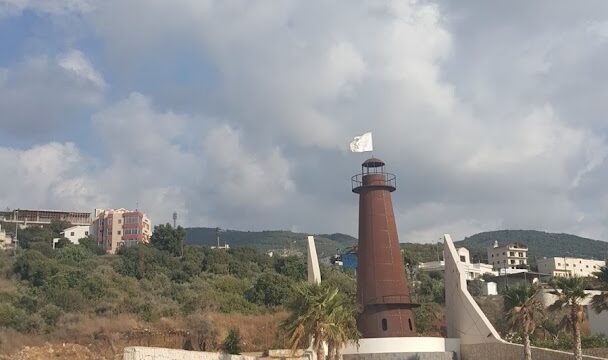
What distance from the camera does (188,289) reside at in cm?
6438

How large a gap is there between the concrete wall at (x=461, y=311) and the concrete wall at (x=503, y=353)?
1.11 ft

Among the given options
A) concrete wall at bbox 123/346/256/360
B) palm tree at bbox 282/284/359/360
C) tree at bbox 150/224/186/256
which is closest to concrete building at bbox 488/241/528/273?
tree at bbox 150/224/186/256

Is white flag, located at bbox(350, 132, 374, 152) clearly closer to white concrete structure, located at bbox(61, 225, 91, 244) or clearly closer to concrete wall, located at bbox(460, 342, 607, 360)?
concrete wall, located at bbox(460, 342, 607, 360)

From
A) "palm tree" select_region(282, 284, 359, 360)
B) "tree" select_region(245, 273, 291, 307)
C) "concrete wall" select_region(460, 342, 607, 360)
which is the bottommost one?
"concrete wall" select_region(460, 342, 607, 360)

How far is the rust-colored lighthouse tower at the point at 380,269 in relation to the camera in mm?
40906

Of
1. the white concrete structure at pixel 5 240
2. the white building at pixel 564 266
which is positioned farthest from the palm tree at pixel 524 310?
the white concrete structure at pixel 5 240

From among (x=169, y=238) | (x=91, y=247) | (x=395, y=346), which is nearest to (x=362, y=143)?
(x=395, y=346)

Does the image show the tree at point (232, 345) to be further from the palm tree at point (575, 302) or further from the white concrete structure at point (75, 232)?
the white concrete structure at point (75, 232)

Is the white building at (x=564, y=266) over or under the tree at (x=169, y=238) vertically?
under

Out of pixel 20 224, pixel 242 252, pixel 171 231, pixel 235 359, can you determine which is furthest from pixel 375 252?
pixel 20 224

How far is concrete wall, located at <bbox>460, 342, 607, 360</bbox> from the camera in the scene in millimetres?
35500

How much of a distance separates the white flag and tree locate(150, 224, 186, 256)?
50790 millimetres

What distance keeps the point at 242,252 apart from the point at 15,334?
44449 mm

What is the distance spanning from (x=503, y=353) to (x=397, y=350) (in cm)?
586
